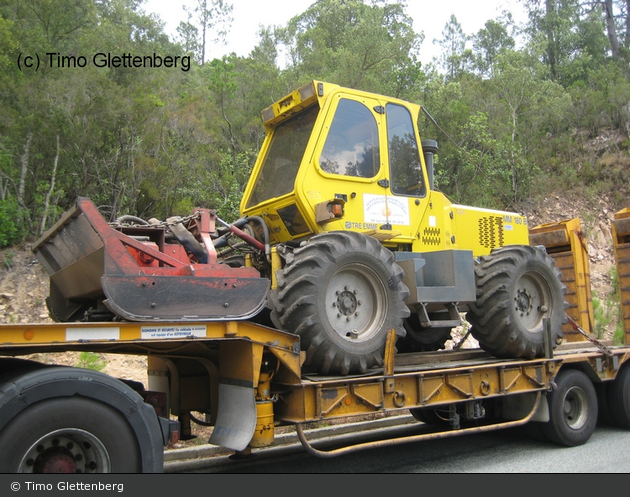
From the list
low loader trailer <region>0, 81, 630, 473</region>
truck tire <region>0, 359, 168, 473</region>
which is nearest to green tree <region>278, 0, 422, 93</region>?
low loader trailer <region>0, 81, 630, 473</region>

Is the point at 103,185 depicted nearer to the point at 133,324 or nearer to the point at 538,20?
the point at 133,324

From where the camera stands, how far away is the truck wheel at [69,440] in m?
3.99

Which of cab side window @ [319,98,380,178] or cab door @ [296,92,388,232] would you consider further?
cab side window @ [319,98,380,178]

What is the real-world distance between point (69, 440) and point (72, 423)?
0.57 feet

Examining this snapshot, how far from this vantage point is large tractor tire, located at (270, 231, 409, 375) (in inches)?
223

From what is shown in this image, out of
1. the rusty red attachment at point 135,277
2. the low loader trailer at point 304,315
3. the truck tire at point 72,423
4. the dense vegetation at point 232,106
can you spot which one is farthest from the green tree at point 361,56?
the truck tire at point 72,423

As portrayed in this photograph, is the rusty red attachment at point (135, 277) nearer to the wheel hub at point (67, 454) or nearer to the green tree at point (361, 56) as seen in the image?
the wheel hub at point (67, 454)

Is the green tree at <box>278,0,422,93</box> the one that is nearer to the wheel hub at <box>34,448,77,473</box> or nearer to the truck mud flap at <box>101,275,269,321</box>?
the truck mud flap at <box>101,275,269,321</box>

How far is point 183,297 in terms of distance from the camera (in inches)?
193

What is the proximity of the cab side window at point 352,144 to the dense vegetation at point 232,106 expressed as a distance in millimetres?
8344

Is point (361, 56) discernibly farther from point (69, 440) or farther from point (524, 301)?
point (69, 440)

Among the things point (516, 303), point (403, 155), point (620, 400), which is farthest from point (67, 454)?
point (620, 400)

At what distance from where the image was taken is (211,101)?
67.2ft
